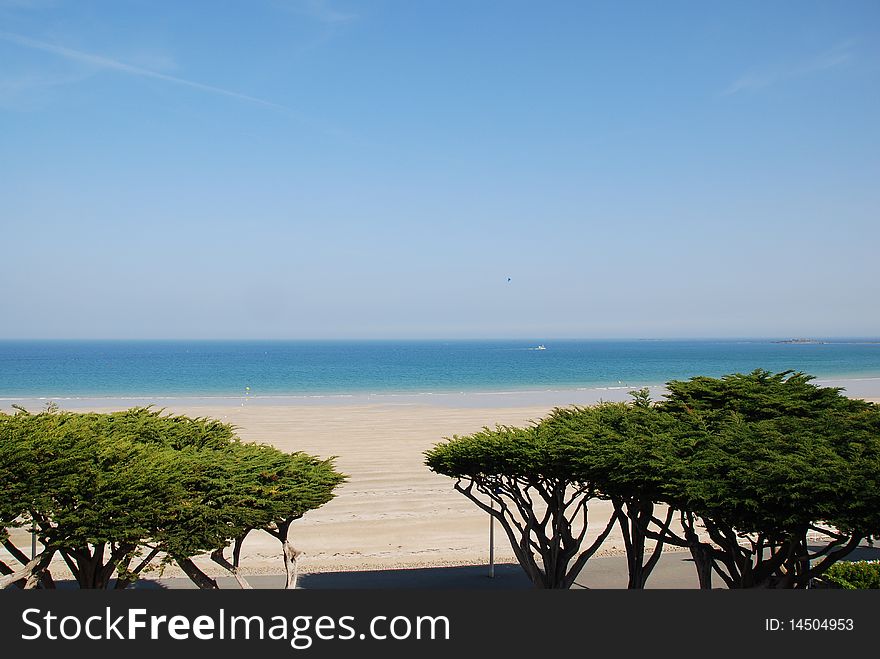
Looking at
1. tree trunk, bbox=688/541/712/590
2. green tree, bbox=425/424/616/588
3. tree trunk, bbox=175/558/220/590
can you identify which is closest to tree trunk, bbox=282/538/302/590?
tree trunk, bbox=175/558/220/590

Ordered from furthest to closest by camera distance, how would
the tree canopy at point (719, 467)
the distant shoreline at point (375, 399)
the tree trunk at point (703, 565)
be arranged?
the distant shoreline at point (375, 399)
the tree trunk at point (703, 565)
the tree canopy at point (719, 467)

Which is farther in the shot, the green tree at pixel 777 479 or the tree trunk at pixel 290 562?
the tree trunk at pixel 290 562

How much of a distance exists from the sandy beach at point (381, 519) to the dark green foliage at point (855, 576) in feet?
17.0

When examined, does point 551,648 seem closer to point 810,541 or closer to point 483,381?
point 810,541

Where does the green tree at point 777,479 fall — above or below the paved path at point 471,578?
above

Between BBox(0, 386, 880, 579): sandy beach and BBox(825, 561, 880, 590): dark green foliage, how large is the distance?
5.17 meters

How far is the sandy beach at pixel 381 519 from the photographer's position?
1866 cm

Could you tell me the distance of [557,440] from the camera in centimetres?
1236

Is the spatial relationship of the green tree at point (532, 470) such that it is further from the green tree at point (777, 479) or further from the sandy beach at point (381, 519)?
the sandy beach at point (381, 519)

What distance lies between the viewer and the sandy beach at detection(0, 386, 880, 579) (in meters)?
18.7

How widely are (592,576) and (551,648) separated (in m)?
8.80

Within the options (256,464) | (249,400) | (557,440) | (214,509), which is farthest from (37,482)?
(249,400)

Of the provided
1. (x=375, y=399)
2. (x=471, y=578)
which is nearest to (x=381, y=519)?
(x=471, y=578)

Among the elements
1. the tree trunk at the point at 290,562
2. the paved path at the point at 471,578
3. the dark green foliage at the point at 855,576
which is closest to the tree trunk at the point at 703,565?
the dark green foliage at the point at 855,576
